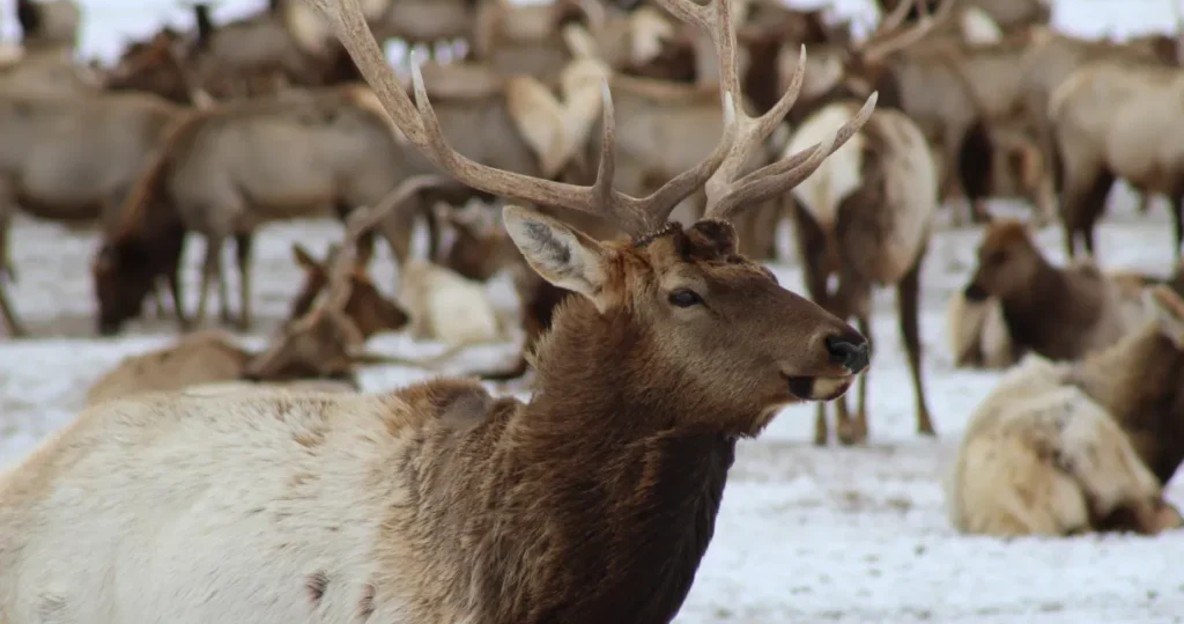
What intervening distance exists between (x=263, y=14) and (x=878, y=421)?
1787 cm

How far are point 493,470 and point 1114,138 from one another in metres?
12.2

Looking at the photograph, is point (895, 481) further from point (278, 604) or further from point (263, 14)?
point (263, 14)

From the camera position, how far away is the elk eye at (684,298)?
409cm

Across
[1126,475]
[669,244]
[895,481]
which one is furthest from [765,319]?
[895,481]

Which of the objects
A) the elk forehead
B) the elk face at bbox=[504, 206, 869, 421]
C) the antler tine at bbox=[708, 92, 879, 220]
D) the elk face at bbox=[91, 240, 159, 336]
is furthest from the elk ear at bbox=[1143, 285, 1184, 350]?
the elk face at bbox=[91, 240, 159, 336]

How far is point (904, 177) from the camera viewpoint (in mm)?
9789

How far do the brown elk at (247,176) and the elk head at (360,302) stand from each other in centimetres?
182

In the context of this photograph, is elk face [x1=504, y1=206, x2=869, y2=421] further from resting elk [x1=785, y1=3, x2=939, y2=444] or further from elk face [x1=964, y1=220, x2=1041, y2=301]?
elk face [x1=964, y1=220, x2=1041, y2=301]

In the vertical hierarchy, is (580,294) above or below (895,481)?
above

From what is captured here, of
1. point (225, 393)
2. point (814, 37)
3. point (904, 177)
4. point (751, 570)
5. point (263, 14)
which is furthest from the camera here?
point (263, 14)

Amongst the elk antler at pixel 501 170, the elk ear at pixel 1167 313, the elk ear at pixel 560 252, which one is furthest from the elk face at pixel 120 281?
the elk ear at pixel 560 252

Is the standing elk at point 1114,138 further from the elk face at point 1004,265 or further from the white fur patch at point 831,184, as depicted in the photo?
the white fur patch at point 831,184

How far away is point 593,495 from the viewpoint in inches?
157

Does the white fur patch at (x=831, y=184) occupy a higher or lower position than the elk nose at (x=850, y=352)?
lower
